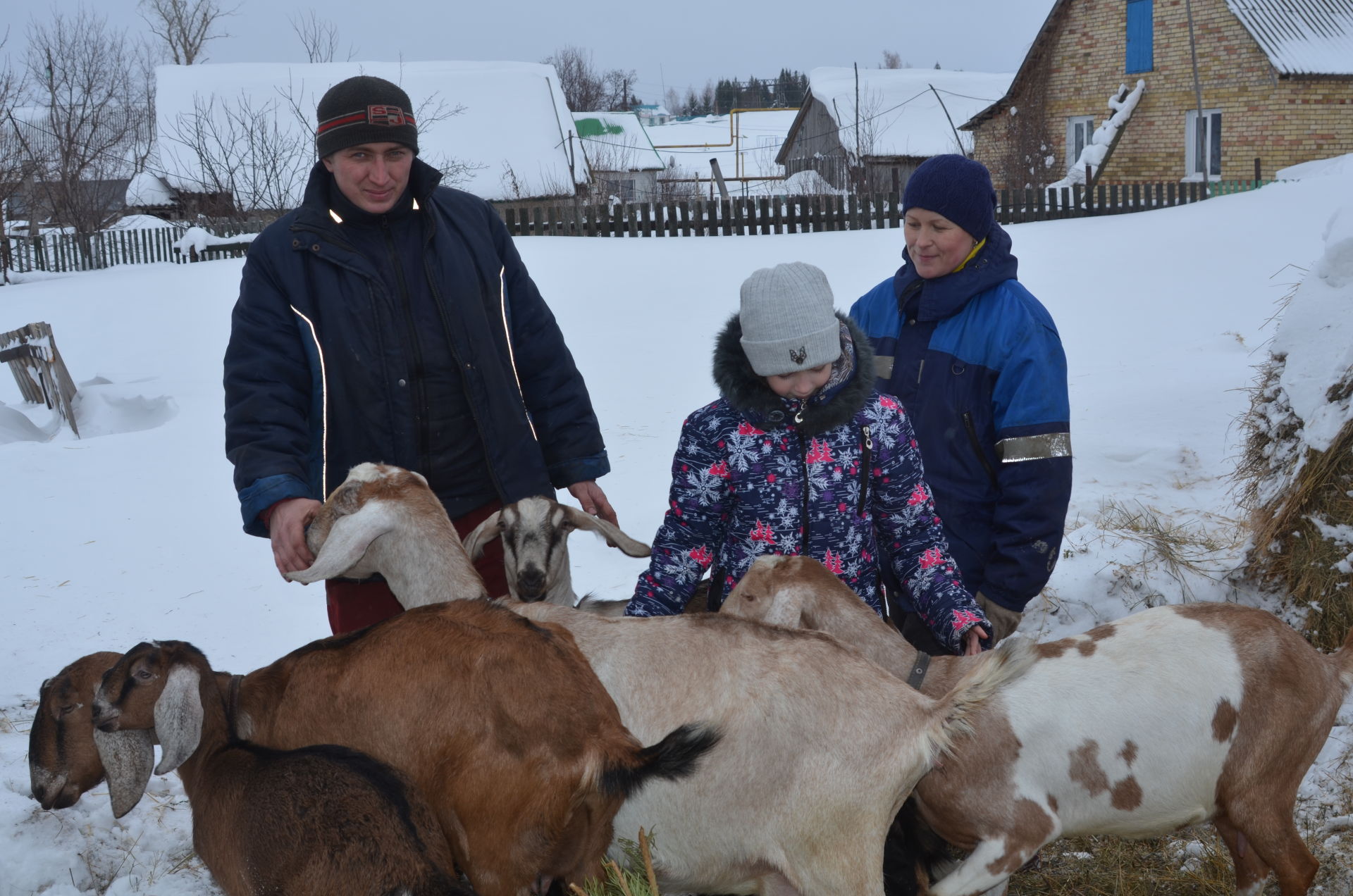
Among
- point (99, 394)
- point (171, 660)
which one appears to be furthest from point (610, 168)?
point (171, 660)

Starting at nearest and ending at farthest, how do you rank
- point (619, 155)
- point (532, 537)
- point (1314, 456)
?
point (532, 537)
point (1314, 456)
point (619, 155)

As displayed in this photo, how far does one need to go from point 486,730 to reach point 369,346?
1.51 m

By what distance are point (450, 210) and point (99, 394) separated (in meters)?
8.64

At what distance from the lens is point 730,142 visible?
169ft

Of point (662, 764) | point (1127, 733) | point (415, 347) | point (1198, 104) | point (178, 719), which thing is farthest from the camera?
point (1198, 104)

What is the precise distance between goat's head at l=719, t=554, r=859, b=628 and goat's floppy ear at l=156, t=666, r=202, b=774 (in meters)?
1.27

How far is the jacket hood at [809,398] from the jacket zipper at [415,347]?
950 millimetres

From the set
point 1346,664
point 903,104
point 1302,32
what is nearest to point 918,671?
point 1346,664

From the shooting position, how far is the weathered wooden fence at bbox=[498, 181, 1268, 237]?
17297 mm

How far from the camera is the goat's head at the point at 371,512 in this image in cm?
290

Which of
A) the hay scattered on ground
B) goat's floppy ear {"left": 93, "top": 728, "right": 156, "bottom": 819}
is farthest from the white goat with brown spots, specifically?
the hay scattered on ground

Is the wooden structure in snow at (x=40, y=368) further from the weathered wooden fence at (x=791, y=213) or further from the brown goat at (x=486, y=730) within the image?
the brown goat at (x=486, y=730)

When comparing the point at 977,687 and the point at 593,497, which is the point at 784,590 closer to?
the point at 977,687

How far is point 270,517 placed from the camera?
3.10 m
